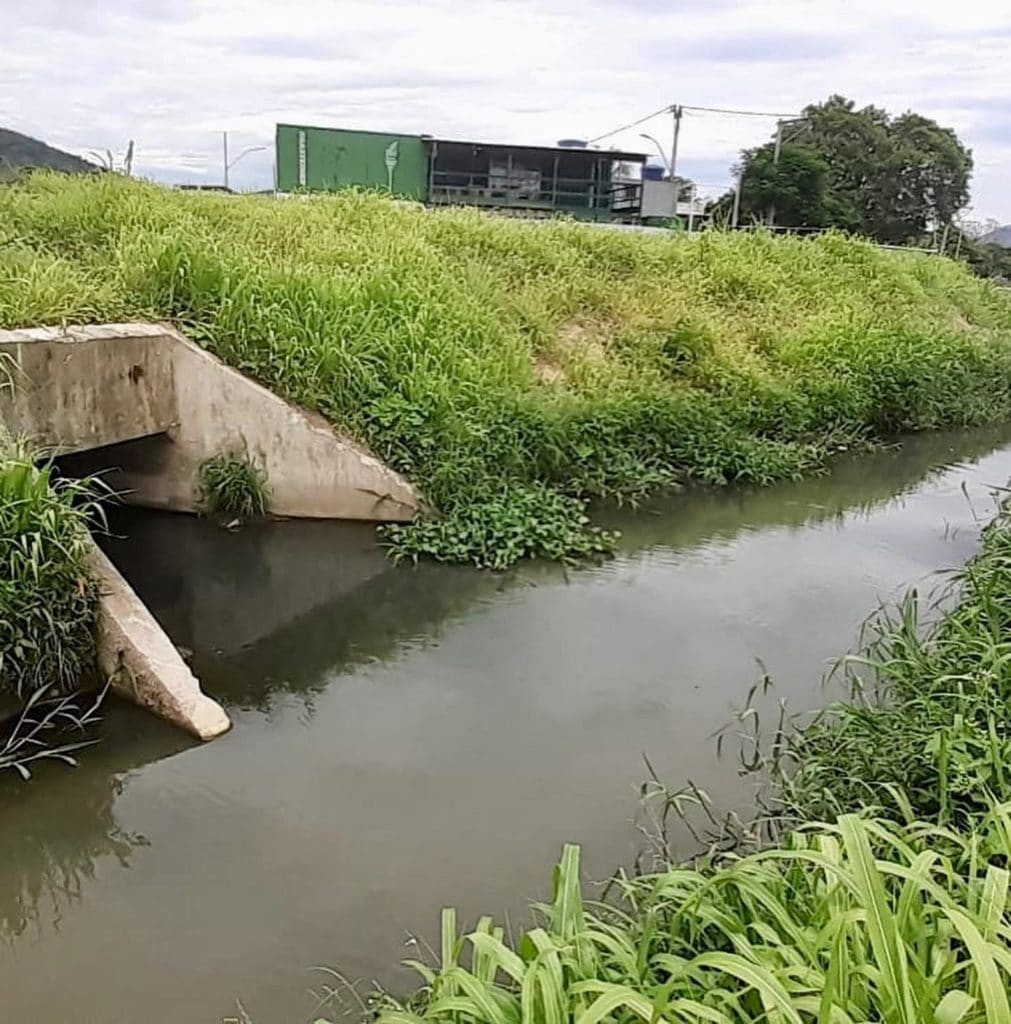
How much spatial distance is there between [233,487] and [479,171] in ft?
49.3

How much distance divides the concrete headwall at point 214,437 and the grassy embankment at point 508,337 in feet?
0.78

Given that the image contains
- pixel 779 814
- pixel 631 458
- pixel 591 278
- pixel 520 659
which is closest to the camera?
pixel 779 814

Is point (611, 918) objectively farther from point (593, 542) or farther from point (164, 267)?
point (164, 267)

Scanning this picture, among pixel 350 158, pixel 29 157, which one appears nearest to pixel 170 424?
pixel 29 157

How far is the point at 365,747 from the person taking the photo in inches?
167

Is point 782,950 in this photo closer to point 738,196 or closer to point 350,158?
point 350,158

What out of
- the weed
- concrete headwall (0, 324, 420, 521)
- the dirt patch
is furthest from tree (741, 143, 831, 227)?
the weed

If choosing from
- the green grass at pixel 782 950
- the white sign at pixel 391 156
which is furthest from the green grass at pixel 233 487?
the white sign at pixel 391 156

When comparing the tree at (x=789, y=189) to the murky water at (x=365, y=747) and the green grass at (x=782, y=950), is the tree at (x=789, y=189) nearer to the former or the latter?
the murky water at (x=365, y=747)

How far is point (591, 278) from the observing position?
11.0 meters

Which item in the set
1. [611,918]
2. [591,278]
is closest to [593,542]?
[611,918]

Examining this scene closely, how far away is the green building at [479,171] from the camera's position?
18703mm

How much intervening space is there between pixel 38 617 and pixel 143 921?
1.53 m

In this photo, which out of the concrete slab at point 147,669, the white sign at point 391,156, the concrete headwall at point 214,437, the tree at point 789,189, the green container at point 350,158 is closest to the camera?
the concrete slab at point 147,669
